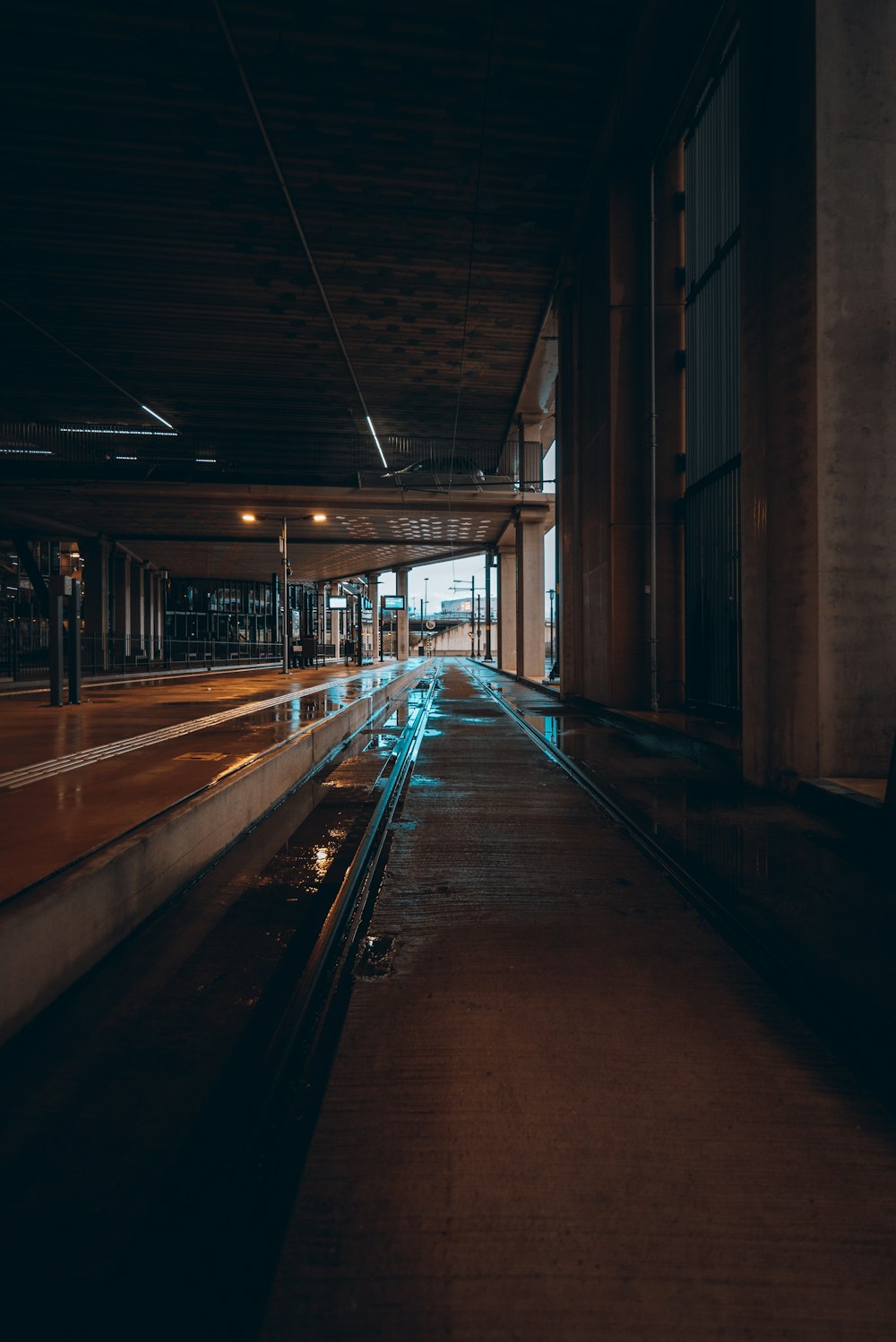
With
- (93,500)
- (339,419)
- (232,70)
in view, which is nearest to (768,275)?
(232,70)

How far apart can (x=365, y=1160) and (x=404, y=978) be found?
1088mm

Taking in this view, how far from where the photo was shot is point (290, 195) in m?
13.1

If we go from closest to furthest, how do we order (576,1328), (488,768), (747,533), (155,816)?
(576,1328) < (155,816) < (747,533) < (488,768)

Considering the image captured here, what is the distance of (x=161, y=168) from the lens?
486 inches

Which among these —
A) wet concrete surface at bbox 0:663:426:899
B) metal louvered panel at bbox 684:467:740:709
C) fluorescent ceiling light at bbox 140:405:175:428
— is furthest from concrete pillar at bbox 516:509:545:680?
metal louvered panel at bbox 684:467:740:709

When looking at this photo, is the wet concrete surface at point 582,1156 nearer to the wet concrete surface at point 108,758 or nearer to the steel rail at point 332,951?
the steel rail at point 332,951

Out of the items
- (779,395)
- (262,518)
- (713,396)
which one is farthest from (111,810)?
(262,518)

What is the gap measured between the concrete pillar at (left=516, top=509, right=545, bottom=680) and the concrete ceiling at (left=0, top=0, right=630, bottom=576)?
6.12m

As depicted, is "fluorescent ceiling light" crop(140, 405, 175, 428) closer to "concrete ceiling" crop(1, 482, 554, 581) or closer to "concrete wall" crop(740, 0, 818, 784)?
"concrete ceiling" crop(1, 482, 554, 581)

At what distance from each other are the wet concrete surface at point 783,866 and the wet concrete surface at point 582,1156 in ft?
1.15

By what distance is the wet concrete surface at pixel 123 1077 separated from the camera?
163cm

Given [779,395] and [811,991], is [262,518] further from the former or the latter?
[811,991]

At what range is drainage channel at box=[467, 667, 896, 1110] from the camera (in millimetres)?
2441

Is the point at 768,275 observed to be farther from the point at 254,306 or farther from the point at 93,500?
the point at 93,500
